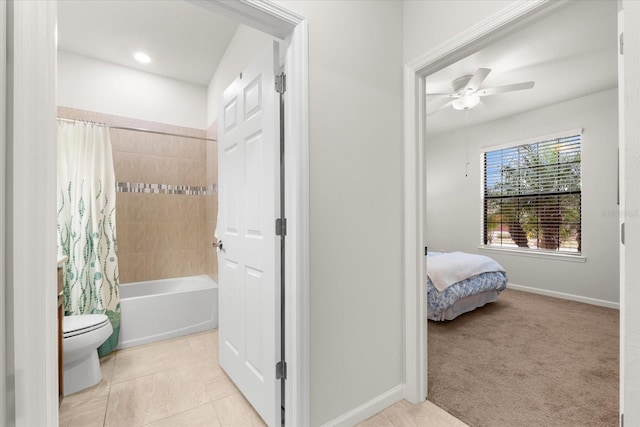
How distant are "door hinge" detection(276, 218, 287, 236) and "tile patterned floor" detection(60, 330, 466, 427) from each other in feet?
3.52

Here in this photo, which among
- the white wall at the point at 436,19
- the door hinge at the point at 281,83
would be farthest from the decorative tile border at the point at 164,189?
the white wall at the point at 436,19

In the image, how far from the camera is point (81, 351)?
186 centimetres

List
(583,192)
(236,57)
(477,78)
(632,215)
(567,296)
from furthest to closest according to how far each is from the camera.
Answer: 1. (567,296)
2. (583,192)
3. (477,78)
4. (236,57)
5. (632,215)

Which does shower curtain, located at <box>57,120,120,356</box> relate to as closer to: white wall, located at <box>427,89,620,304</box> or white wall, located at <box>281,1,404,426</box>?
white wall, located at <box>281,1,404,426</box>

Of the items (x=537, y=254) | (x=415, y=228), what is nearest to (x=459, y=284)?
(x=415, y=228)

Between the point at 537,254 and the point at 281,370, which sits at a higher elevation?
the point at 537,254

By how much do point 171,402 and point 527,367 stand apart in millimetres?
2532

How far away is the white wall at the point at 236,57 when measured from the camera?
2203mm

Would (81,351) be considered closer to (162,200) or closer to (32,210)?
(32,210)

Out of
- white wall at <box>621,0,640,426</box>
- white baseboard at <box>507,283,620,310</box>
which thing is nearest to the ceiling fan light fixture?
white wall at <box>621,0,640,426</box>

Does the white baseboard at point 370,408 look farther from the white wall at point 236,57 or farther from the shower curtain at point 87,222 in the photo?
the white wall at point 236,57

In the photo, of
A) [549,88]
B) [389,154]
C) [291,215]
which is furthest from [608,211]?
[291,215]

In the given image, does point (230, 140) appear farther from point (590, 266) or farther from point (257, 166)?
point (590, 266)

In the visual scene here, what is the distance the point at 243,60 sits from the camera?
2.46 meters
